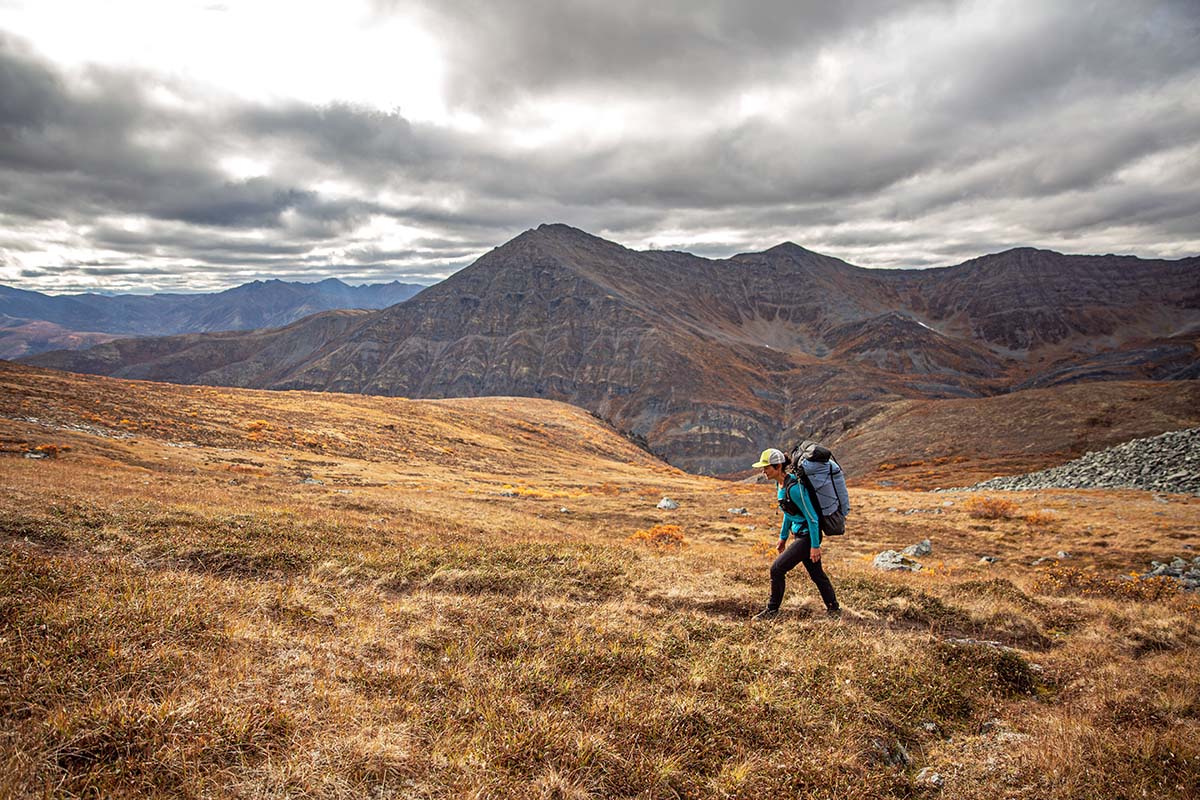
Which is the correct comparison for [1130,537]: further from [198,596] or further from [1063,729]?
[198,596]

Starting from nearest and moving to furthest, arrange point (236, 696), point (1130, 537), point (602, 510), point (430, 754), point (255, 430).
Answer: point (430, 754) < point (236, 696) < point (1130, 537) < point (602, 510) < point (255, 430)

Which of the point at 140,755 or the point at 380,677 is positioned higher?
the point at 140,755

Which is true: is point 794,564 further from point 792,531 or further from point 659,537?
point 659,537

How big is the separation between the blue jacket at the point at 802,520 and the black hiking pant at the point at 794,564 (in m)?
0.21

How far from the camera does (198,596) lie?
7996mm

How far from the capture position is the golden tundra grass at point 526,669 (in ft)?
16.3

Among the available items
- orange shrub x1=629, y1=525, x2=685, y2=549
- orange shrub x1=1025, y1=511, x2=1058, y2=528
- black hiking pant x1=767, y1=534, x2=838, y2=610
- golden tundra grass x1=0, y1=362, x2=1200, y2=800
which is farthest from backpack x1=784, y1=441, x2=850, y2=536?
orange shrub x1=1025, y1=511, x2=1058, y2=528

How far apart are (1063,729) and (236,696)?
9.86 m

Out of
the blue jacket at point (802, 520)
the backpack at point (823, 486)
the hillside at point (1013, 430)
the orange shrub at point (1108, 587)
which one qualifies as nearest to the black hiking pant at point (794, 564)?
the blue jacket at point (802, 520)

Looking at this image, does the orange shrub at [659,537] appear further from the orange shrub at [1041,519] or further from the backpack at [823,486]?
the orange shrub at [1041,519]

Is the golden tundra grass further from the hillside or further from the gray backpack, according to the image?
the hillside

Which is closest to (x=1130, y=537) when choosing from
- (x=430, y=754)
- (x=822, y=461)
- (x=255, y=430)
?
(x=822, y=461)

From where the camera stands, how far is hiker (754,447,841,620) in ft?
30.6

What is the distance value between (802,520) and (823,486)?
879 millimetres
